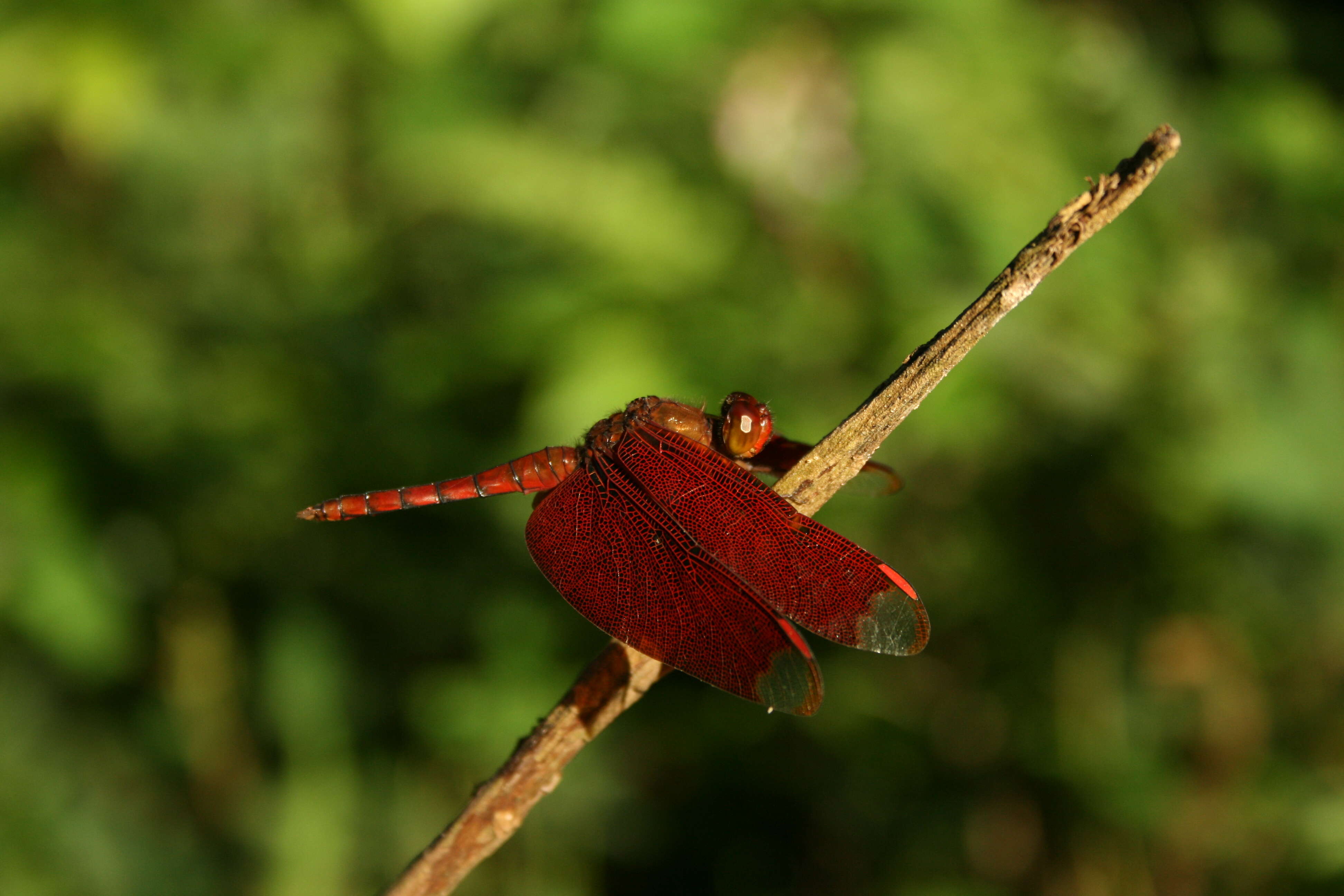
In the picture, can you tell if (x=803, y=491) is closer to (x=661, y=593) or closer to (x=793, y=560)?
(x=793, y=560)

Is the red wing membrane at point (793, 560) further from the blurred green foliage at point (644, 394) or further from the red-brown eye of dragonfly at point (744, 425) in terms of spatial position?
the blurred green foliage at point (644, 394)

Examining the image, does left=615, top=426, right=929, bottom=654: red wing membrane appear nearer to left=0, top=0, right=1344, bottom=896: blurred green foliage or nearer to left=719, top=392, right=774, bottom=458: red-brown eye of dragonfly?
left=719, top=392, right=774, bottom=458: red-brown eye of dragonfly

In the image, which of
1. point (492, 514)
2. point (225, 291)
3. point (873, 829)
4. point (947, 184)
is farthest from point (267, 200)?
point (873, 829)

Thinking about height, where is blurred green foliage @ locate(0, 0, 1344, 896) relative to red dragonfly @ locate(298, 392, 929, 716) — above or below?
above

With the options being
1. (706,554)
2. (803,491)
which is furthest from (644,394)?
(803,491)

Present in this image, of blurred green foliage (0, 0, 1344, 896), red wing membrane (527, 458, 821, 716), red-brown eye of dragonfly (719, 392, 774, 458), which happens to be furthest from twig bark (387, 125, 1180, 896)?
blurred green foliage (0, 0, 1344, 896)

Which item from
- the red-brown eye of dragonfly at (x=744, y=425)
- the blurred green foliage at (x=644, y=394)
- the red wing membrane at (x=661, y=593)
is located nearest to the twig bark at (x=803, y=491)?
the red wing membrane at (x=661, y=593)

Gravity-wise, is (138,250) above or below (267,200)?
below

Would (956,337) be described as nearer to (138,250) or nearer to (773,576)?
(773,576)
